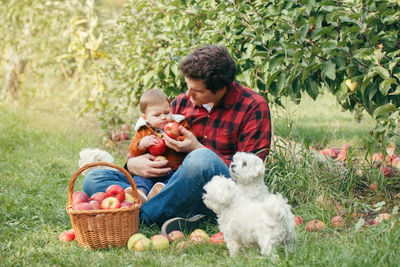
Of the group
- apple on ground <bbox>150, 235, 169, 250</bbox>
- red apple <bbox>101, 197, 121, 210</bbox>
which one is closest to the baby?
red apple <bbox>101, 197, 121, 210</bbox>

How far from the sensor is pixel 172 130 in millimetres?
3031

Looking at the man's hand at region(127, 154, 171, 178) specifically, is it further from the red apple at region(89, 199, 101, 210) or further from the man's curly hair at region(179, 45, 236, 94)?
the man's curly hair at region(179, 45, 236, 94)

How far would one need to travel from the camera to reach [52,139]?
6.10 m

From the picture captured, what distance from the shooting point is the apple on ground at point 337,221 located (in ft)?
8.77

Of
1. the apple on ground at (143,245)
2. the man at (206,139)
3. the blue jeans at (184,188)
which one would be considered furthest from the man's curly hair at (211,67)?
the apple on ground at (143,245)

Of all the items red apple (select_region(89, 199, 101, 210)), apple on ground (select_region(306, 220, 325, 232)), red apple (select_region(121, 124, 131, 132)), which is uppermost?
red apple (select_region(89, 199, 101, 210))

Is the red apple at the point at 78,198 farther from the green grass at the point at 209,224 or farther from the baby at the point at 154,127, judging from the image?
the baby at the point at 154,127

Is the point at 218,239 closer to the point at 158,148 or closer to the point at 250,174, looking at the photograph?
the point at 250,174

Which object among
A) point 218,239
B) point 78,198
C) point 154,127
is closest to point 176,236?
point 218,239

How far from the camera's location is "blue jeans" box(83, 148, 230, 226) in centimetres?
275

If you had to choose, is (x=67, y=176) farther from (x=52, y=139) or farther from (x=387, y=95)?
(x=387, y=95)

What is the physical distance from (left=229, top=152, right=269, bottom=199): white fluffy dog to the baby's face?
105cm

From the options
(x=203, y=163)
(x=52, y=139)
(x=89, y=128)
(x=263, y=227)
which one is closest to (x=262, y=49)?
(x=203, y=163)

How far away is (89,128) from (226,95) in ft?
14.5
